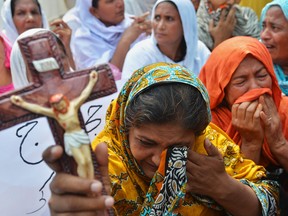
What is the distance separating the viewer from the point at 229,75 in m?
2.60

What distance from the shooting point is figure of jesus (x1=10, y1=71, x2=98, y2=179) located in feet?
4.44

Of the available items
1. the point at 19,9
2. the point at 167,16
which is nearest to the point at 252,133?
the point at 167,16

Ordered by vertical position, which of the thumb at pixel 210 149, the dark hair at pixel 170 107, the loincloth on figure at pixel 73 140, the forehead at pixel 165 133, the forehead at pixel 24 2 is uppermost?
the loincloth on figure at pixel 73 140

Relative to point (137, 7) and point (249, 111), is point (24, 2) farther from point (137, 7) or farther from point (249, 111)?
point (249, 111)

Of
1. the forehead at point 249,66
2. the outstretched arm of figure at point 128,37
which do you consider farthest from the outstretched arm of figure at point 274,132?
the outstretched arm of figure at point 128,37

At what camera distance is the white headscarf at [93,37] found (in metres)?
4.52

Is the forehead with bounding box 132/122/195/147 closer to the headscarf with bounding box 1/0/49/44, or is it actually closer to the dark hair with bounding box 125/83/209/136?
the dark hair with bounding box 125/83/209/136

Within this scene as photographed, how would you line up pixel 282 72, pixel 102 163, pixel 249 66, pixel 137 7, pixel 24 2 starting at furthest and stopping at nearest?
pixel 137 7
pixel 24 2
pixel 282 72
pixel 249 66
pixel 102 163

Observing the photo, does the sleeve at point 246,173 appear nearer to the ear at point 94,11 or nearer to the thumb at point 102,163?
the thumb at point 102,163

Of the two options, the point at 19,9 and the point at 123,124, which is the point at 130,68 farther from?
the point at 123,124

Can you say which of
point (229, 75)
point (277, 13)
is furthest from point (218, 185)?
point (277, 13)

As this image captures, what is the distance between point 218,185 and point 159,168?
9.9 inches

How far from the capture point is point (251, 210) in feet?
6.50

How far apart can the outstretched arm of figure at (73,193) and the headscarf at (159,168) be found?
0.41 m
